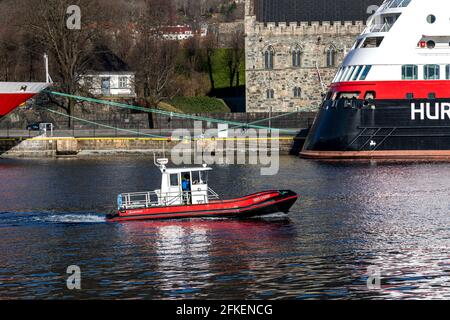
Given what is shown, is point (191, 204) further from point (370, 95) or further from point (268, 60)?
point (268, 60)

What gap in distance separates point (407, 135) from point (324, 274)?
121 feet

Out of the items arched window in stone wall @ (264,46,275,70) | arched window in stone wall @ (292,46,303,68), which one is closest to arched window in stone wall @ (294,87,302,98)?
arched window in stone wall @ (292,46,303,68)

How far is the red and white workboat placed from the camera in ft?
145

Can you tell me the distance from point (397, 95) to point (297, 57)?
31.7 meters

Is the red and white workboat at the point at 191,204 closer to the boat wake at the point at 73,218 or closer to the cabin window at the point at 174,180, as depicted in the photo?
the cabin window at the point at 174,180

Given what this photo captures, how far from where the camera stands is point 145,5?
487 feet

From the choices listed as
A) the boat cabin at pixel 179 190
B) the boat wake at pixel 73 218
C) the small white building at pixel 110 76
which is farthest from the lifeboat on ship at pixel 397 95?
the small white building at pixel 110 76

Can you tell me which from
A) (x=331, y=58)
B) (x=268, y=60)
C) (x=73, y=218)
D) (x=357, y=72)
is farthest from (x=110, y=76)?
(x=73, y=218)

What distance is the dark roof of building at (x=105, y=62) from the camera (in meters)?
104

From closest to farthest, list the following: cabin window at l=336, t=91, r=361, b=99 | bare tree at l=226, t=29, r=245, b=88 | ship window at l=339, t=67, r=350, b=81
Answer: cabin window at l=336, t=91, r=361, b=99 < ship window at l=339, t=67, r=350, b=81 < bare tree at l=226, t=29, r=245, b=88

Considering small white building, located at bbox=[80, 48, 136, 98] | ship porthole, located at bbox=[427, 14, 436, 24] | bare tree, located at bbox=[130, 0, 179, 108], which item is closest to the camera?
ship porthole, located at bbox=[427, 14, 436, 24]

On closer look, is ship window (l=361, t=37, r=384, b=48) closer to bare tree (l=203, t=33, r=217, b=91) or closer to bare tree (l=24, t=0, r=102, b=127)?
bare tree (l=24, t=0, r=102, b=127)
